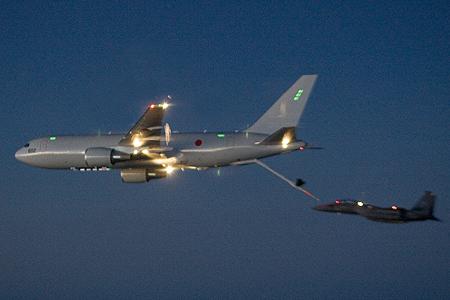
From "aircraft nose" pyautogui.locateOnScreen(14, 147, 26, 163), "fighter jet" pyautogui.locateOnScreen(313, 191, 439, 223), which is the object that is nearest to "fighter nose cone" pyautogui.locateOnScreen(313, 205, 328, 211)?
"fighter jet" pyautogui.locateOnScreen(313, 191, 439, 223)

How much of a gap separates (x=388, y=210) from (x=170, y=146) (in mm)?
22810

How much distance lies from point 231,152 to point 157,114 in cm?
732

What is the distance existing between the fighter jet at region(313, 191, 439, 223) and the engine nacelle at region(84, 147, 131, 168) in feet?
79.9

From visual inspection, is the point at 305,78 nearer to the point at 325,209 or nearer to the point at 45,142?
the point at 325,209

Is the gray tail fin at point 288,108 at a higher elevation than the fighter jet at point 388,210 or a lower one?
higher

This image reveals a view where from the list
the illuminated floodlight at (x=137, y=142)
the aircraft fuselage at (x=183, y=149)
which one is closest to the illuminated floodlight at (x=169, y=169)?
the aircraft fuselage at (x=183, y=149)

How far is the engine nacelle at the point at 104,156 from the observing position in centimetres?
5828

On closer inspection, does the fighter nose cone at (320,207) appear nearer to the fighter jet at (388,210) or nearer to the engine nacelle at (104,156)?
the fighter jet at (388,210)

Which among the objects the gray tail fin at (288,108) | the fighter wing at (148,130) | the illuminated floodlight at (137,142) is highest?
the gray tail fin at (288,108)

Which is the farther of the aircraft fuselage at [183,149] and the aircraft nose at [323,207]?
the aircraft nose at [323,207]

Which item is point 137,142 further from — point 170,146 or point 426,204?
point 426,204

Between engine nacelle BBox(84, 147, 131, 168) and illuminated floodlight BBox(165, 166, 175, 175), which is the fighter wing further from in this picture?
illuminated floodlight BBox(165, 166, 175, 175)

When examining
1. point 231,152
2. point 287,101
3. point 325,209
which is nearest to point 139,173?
point 231,152

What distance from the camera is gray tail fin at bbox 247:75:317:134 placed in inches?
2445
